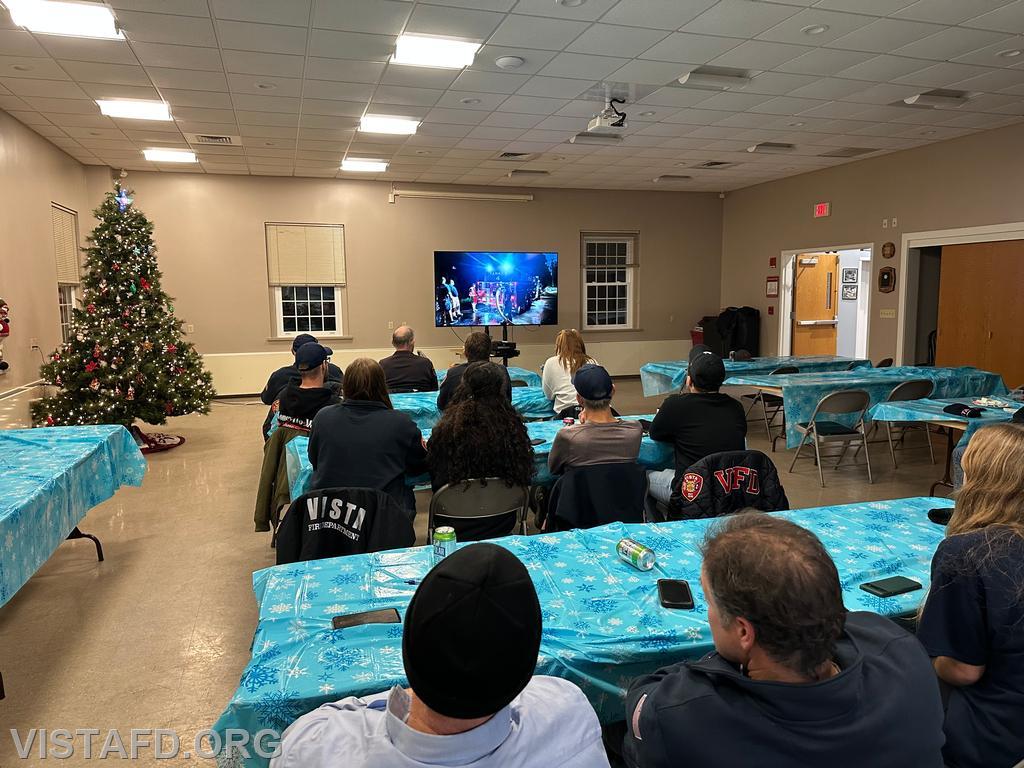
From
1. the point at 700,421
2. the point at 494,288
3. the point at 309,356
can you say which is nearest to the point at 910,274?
the point at 494,288

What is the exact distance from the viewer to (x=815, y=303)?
36.0 feet

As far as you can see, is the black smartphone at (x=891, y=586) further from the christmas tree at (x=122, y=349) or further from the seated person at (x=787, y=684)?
the christmas tree at (x=122, y=349)

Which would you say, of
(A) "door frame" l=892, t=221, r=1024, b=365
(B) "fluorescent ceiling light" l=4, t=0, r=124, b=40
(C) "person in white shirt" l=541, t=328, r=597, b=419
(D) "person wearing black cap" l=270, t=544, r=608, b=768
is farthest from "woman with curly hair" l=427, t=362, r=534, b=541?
(A) "door frame" l=892, t=221, r=1024, b=365

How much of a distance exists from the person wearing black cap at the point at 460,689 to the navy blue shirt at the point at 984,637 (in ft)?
3.00

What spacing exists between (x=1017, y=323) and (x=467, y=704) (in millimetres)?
8687

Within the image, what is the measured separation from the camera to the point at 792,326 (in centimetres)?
1068

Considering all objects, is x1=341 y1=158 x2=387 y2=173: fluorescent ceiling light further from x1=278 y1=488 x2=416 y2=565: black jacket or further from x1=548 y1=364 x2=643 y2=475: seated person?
x1=278 y1=488 x2=416 y2=565: black jacket

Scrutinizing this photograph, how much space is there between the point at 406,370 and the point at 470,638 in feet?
16.6

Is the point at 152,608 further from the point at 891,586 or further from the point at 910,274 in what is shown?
the point at 910,274

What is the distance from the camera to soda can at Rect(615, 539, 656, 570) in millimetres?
1989

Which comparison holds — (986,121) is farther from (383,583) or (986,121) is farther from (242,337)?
(242,337)

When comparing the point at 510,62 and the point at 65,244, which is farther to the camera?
the point at 65,244

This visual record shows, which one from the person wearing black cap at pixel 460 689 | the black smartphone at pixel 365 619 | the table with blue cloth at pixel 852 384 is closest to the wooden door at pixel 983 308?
the table with blue cloth at pixel 852 384

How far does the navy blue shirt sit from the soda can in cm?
73
